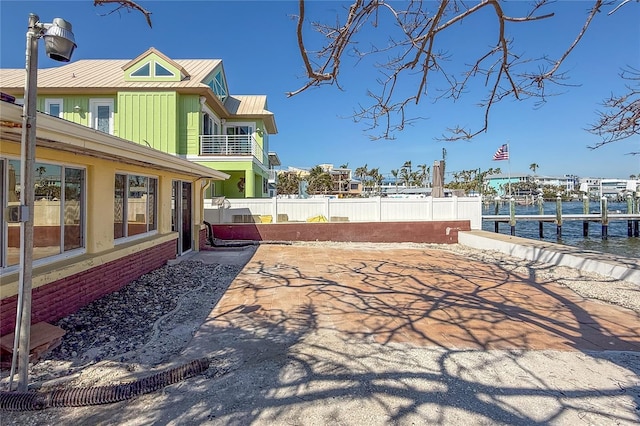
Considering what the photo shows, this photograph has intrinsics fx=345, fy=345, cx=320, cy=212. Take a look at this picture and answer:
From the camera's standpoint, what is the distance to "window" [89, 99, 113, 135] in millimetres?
14609

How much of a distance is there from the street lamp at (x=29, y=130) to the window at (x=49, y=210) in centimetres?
156

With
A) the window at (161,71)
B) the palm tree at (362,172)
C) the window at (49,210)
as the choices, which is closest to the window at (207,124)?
the window at (161,71)

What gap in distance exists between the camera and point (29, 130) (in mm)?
2668

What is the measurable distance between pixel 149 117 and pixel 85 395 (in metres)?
13.9

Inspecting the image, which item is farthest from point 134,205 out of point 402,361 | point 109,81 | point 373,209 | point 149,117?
point 109,81

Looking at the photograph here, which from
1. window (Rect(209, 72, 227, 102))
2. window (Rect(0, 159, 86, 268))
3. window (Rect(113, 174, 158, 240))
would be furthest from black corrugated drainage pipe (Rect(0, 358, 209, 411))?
window (Rect(209, 72, 227, 102))

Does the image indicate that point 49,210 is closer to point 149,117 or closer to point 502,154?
point 149,117

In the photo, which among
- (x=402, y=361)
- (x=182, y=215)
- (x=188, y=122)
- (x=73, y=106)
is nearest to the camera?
(x=402, y=361)

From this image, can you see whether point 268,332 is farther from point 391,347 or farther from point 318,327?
point 391,347

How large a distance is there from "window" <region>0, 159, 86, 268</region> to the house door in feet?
12.2

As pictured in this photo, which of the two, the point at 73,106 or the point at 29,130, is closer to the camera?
the point at 29,130

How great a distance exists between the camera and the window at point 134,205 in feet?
20.5

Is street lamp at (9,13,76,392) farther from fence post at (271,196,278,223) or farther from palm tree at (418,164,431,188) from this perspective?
palm tree at (418,164,431,188)

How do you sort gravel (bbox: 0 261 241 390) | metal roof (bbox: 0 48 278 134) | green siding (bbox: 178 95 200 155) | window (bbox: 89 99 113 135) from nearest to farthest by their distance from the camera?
gravel (bbox: 0 261 241 390) → metal roof (bbox: 0 48 278 134) → window (bbox: 89 99 113 135) → green siding (bbox: 178 95 200 155)
